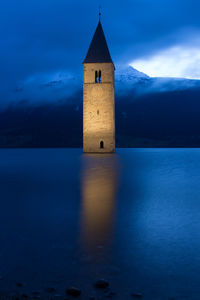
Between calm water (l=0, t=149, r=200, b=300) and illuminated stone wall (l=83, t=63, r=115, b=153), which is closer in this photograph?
calm water (l=0, t=149, r=200, b=300)

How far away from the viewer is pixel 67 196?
24.4ft

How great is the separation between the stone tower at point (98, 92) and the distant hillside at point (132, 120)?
59.7m

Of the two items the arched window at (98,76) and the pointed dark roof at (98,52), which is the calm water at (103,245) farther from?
the pointed dark roof at (98,52)

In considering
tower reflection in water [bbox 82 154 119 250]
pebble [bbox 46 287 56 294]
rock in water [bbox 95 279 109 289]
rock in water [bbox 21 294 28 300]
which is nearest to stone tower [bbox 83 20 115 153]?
tower reflection in water [bbox 82 154 119 250]

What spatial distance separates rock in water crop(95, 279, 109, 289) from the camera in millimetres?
2824

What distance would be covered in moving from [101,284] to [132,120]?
368 ft

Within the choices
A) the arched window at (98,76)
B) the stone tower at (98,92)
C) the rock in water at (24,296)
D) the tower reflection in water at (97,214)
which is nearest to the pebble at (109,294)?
the rock in water at (24,296)

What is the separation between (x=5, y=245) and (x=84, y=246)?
0.99m

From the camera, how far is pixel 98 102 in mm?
31156

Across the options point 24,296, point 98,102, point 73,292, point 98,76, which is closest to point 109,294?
point 73,292

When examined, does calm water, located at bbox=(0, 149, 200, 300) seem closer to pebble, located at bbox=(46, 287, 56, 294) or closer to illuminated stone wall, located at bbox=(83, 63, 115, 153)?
pebble, located at bbox=(46, 287, 56, 294)

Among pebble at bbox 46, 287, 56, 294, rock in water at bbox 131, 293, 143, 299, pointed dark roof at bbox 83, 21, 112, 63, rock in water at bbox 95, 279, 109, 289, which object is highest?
pointed dark roof at bbox 83, 21, 112, 63

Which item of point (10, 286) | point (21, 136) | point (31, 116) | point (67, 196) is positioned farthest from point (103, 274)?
point (31, 116)

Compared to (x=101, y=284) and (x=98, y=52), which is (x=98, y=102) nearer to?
(x=98, y=52)
